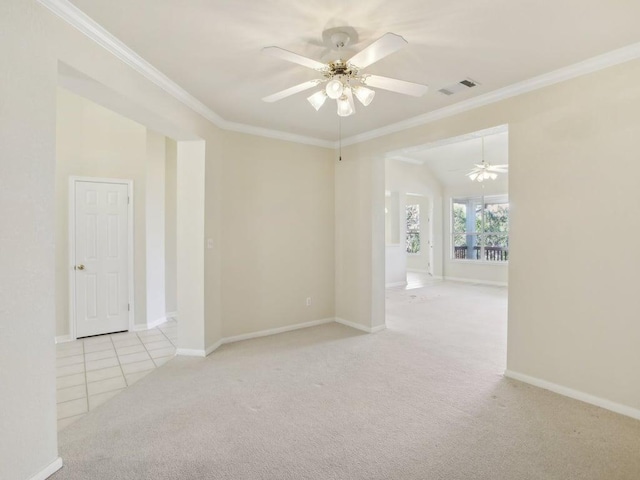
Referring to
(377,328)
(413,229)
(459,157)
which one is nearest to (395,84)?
(377,328)

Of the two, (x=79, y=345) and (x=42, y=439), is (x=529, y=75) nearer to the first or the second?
(x=42, y=439)

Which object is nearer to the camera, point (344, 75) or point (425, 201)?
point (344, 75)

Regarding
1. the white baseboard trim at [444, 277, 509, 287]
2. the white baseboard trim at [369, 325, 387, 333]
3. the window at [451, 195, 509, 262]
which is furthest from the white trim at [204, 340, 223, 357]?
the window at [451, 195, 509, 262]

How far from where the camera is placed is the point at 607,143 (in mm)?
2531

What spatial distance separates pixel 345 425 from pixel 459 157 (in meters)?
7.50

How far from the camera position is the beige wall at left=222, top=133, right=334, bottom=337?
13.5 ft

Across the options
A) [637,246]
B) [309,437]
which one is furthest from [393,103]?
[309,437]

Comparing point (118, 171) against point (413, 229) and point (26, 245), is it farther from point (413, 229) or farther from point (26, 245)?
point (413, 229)

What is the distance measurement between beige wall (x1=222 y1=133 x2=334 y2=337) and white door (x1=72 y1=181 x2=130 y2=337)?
1.68m

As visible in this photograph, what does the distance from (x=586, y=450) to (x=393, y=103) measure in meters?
3.13

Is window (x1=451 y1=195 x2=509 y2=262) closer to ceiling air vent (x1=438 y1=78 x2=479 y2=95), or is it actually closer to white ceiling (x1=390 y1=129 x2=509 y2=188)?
white ceiling (x1=390 y1=129 x2=509 y2=188)

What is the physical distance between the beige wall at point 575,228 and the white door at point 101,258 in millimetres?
4600

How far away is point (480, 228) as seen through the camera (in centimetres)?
894

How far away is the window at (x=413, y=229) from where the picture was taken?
1086 centimetres
